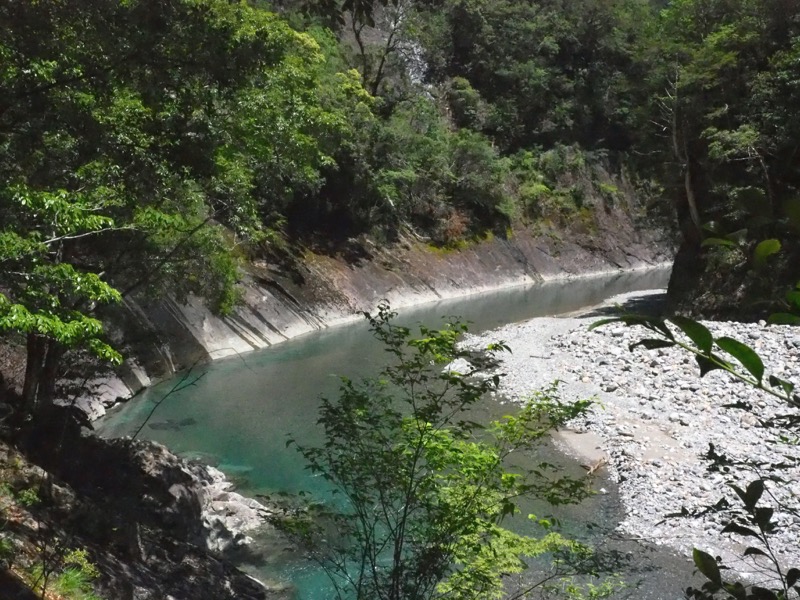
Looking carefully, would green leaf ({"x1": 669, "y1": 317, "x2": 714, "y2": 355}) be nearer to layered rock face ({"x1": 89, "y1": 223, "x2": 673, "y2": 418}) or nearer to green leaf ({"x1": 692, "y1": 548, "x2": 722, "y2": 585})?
green leaf ({"x1": 692, "y1": 548, "x2": 722, "y2": 585})

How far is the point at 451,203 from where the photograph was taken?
125 feet

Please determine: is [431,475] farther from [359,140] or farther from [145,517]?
[359,140]

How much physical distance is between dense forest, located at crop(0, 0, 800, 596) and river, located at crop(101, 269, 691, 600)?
7.50 ft

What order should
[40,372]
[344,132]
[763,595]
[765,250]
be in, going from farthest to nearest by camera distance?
[344,132] < [40,372] < [763,595] < [765,250]

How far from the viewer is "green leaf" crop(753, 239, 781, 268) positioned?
1342mm

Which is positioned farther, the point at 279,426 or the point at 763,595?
the point at 279,426

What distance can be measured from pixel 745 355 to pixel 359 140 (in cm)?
2966

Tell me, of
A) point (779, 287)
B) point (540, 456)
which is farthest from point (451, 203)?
point (779, 287)

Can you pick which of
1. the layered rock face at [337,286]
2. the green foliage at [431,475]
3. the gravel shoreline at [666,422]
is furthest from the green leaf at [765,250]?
the layered rock face at [337,286]

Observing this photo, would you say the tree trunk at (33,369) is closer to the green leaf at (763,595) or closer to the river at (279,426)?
the river at (279,426)

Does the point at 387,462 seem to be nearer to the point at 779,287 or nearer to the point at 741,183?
the point at 779,287

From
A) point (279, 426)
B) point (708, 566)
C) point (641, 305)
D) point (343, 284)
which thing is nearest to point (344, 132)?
point (343, 284)

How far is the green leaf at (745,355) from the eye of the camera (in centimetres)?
120

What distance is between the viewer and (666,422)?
12.7 meters
